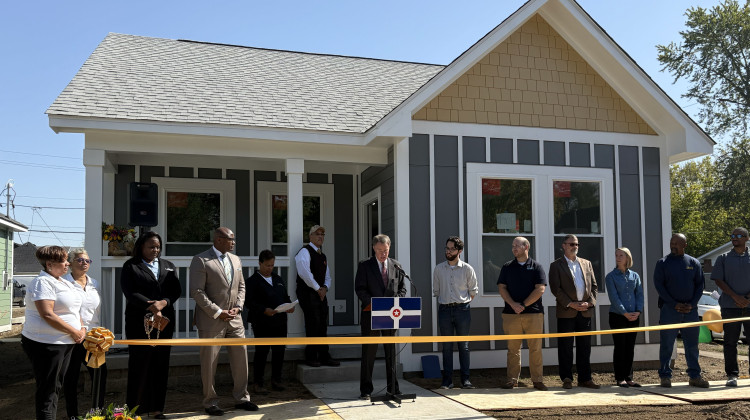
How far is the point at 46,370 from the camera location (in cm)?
498

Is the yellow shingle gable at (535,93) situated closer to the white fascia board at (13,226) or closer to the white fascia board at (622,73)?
the white fascia board at (622,73)

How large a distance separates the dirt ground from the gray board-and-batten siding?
0.60 meters

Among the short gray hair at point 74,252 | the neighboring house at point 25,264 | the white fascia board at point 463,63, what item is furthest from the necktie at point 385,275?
the neighboring house at point 25,264

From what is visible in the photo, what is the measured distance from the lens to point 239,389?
640cm

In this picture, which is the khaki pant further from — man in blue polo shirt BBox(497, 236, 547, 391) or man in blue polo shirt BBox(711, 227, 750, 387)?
man in blue polo shirt BBox(711, 227, 750, 387)

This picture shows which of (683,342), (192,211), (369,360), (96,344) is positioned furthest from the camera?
(192,211)

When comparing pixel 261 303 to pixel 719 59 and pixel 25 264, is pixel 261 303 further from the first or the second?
pixel 25 264

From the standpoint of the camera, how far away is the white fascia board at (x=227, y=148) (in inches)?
319

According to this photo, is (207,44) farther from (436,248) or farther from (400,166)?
(436,248)

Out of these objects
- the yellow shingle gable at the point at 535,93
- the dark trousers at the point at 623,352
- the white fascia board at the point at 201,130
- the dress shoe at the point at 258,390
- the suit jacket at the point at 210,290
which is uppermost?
the yellow shingle gable at the point at 535,93

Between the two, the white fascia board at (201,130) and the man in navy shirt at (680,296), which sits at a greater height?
the white fascia board at (201,130)

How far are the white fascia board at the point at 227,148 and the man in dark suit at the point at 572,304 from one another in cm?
284

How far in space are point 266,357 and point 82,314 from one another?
2.19m

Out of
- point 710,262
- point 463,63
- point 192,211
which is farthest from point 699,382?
point 710,262
